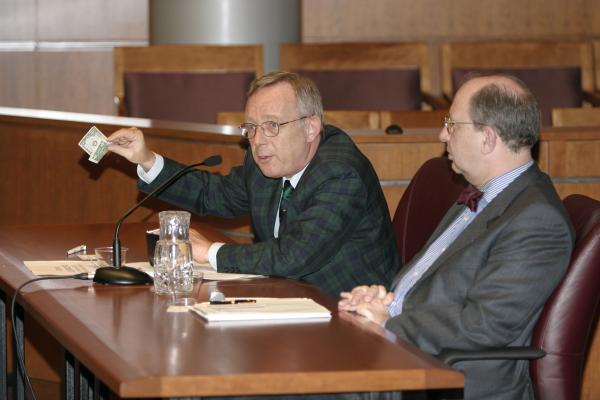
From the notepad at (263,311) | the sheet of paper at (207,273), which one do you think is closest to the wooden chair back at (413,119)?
the sheet of paper at (207,273)

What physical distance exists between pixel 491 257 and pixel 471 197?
28cm

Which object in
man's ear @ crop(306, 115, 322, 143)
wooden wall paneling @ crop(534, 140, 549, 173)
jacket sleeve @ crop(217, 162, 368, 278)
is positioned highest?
man's ear @ crop(306, 115, 322, 143)

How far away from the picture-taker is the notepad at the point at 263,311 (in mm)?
2383

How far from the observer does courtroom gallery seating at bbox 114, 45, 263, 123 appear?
19.7ft

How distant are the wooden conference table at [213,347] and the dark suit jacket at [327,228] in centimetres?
13

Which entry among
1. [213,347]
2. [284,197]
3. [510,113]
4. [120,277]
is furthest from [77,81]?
[213,347]

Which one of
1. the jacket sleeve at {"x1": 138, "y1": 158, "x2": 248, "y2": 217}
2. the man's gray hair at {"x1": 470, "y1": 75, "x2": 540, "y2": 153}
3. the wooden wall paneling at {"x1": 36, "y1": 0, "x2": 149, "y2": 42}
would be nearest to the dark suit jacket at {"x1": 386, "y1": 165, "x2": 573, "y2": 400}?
the man's gray hair at {"x1": 470, "y1": 75, "x2": 540, "y2": 153}

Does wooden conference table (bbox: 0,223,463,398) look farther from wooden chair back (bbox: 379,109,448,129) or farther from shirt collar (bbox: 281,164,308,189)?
wooden chair back (bbox: 379,109,448,129)

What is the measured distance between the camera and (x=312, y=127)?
3.25m

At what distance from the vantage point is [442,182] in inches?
130

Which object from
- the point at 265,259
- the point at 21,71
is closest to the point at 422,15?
the point at 21,71

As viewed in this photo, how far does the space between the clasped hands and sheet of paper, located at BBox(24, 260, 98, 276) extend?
74 centimetres

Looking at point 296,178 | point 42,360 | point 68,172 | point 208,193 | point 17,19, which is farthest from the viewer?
point 17,19

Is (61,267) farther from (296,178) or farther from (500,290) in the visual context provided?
(500,290)
